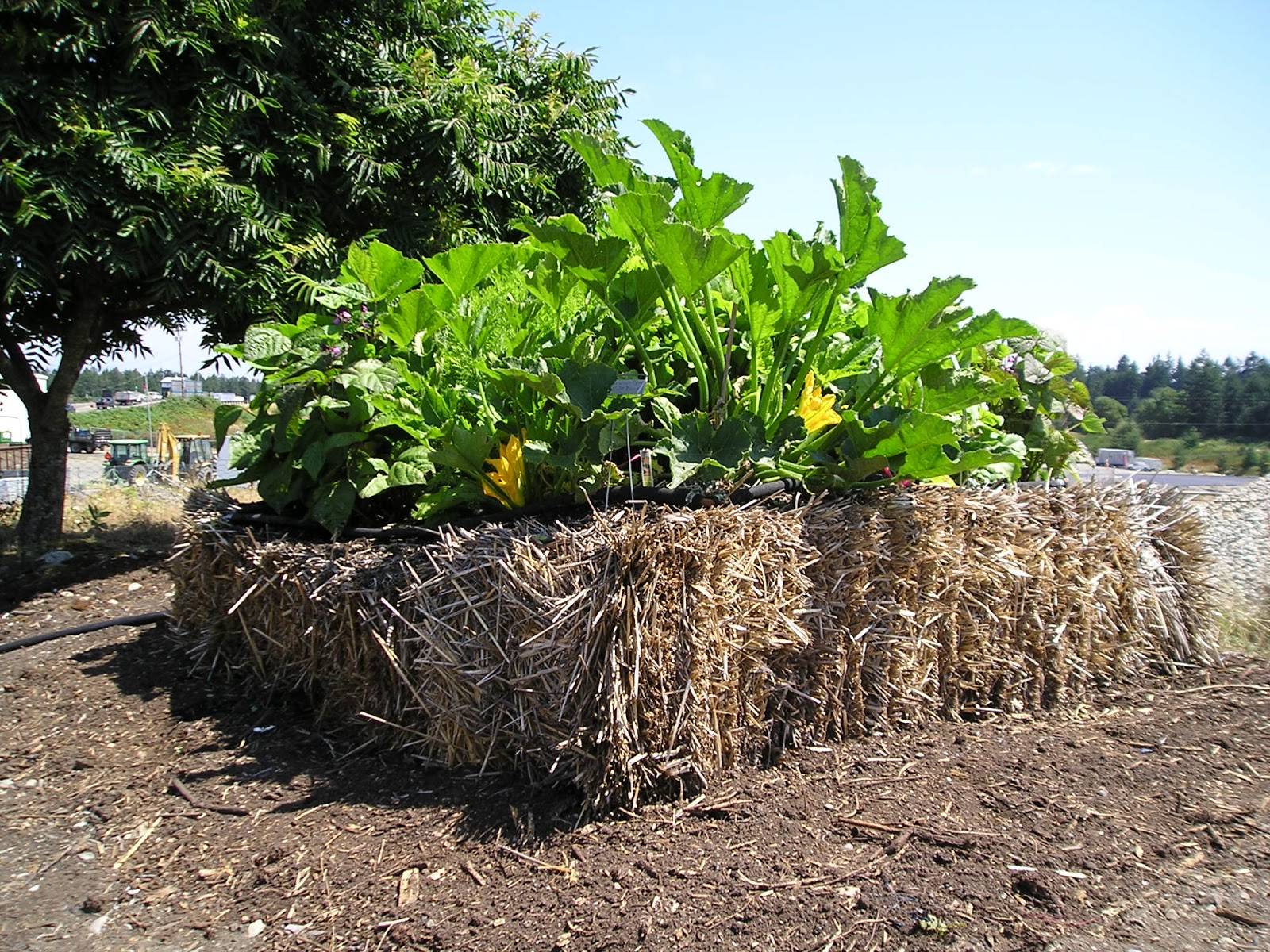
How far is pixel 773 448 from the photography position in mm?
2250

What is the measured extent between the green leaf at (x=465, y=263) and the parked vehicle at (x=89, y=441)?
49166mm

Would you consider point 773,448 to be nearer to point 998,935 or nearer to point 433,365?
point 433,365

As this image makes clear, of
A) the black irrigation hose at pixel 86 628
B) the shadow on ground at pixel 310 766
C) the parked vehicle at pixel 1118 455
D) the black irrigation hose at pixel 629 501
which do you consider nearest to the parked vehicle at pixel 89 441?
the parked vehicle at pixel 1118 455

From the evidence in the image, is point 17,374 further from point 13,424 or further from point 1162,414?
point 13,424

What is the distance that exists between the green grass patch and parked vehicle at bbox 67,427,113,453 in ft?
13.4

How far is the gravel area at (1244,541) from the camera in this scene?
4.64 metres

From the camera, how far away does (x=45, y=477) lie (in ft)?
17.5

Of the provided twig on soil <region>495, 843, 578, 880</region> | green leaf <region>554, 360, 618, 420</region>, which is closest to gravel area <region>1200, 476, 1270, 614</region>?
green leaf <region>554, 360, 618, 420</region>

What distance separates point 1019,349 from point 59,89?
4.61 metres

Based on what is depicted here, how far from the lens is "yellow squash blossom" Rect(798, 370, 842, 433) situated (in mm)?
2342

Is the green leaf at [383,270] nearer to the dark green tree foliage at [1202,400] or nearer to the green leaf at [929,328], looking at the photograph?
the green leaf at [929,328]

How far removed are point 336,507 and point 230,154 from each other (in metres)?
3.18

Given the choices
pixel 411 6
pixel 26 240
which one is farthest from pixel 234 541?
pixel 411 6

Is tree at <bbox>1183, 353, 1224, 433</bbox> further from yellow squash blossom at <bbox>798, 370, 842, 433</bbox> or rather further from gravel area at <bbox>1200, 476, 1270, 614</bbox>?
yellow squash blossom at <bbox>798, 370, 842, 433</bbox>
